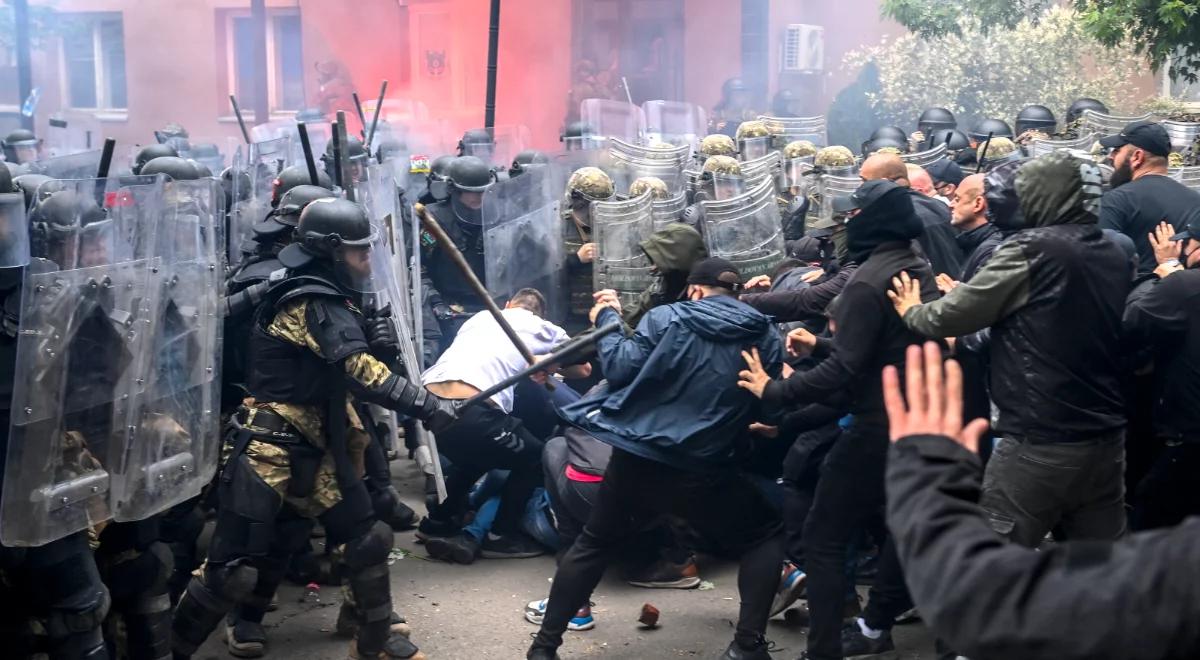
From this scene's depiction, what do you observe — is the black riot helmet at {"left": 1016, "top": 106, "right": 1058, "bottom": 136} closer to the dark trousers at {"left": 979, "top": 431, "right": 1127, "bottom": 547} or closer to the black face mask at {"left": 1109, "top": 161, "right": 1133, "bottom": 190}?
the black face mask at {"left": 1109, "top": 161, "right": 1133, "bottom": 190}

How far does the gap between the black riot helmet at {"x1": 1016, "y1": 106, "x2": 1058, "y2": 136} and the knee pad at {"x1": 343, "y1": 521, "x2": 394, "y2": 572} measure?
912 cm

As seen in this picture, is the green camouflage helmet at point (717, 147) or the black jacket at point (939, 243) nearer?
the black jacket at point (939, 243)

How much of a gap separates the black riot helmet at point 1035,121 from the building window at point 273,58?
16.4m

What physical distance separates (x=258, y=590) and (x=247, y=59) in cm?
2196

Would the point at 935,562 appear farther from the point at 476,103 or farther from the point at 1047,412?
the point at 476,103

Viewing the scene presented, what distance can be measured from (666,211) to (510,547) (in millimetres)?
2124

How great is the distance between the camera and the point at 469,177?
26.7ft

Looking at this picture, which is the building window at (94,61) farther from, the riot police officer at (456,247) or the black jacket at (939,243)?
the black jacket at (939,243)

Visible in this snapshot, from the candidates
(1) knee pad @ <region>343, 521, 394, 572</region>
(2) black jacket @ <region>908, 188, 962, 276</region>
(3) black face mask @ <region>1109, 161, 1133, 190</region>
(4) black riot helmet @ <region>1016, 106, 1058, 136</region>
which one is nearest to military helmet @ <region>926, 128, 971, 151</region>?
(4) black riot helmet @ <region>1016, 106, 1058, 136</region>

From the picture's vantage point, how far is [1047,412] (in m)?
4.12

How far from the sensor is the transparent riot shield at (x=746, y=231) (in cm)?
706

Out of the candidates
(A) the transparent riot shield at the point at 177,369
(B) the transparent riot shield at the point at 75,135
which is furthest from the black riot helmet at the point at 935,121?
(A) the transparent riot shield at the point at 177,369

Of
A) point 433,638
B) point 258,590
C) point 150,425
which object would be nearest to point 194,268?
point 150,425

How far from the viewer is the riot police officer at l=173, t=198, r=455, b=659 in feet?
15.8
